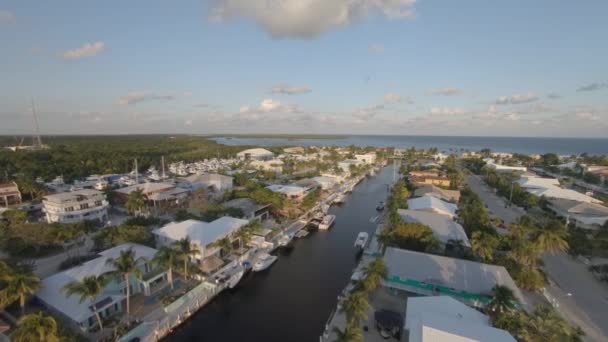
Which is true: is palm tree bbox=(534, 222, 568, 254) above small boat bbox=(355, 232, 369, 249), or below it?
above

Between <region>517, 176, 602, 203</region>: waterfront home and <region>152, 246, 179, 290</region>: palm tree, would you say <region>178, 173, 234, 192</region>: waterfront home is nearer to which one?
<region>152, 246, 179, 290</region>: palm tree

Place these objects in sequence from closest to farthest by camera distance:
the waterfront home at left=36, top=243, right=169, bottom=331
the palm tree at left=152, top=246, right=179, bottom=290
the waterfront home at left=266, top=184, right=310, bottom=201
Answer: the waterfront home at left=36, top=243, right=169, bottom=331 < the palm tree at left=152, top=246, right=179, bottom=290 < the waterfront home at left=266, top=184, right=310, bottom=201

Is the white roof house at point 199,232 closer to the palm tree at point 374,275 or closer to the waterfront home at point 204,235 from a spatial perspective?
the waterfront home at point 204,235

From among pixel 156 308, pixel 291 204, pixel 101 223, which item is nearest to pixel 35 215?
pixel 101 223

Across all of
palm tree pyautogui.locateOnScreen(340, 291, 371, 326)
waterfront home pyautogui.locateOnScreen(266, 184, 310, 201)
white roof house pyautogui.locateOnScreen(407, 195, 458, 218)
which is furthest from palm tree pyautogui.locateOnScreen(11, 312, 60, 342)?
white roof house pyautogui.locateOnScreen(407, 195, 458, 218)

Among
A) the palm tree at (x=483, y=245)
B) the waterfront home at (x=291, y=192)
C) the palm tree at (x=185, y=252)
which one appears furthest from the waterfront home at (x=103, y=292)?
the palm tree at (x=483, y=245)

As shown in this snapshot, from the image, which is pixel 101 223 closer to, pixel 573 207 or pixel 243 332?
pixel 243 332
